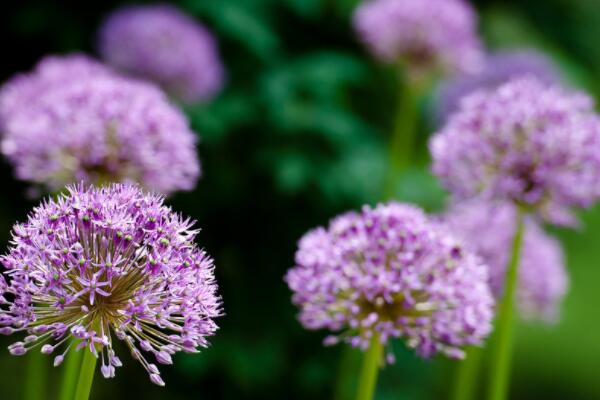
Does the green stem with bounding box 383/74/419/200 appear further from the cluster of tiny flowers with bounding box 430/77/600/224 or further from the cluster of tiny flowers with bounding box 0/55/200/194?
the cluster of tiny flowers with bounding box 0/55/200/194

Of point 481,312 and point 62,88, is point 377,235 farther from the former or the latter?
point 62,88

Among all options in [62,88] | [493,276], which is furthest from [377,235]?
[62,88]

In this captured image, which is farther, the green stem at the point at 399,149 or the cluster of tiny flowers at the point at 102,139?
A: the green stem at the point at 399,149

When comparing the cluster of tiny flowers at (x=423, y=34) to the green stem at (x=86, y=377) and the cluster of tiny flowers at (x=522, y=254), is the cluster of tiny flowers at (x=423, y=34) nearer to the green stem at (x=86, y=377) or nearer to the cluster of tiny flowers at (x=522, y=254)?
the cluster of tiny flowers at (x=522, y=254)

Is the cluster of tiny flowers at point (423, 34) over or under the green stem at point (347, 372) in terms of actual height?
over

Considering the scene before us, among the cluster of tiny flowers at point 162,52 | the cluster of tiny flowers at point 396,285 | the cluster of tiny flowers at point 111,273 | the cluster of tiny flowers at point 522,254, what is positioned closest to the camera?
the cluster of tiny flowers at point 111,273

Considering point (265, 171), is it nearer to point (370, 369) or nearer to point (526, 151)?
point (526, 151)

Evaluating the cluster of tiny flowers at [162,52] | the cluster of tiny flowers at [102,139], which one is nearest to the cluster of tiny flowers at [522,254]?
the cluster of tiny flowers at [102,139]
